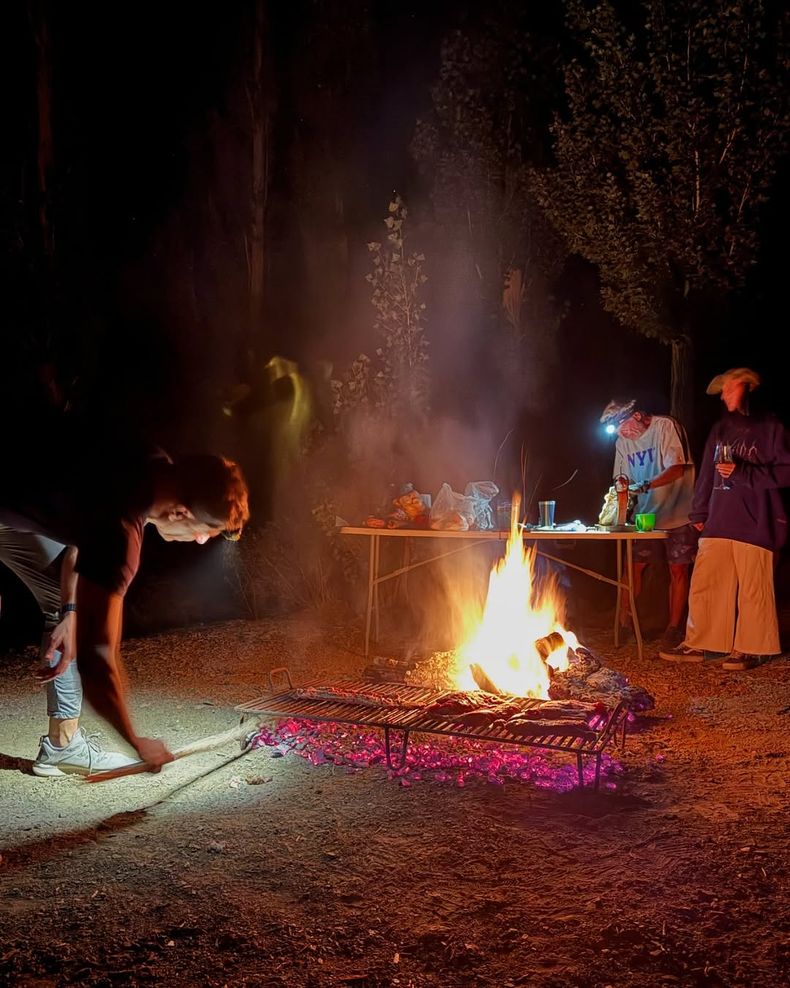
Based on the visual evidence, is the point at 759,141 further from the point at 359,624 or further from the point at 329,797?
the point at 329,797

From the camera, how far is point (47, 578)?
4.25 m

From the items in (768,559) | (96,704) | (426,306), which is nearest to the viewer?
(96,704)

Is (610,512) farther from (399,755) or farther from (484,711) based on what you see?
(399,755)

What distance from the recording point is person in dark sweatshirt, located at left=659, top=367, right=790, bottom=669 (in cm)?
651

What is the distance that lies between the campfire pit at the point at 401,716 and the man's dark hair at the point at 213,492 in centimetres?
161

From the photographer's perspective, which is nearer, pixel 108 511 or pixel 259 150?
pixel 108 511

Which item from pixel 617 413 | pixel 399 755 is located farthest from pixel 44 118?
pixel 399 755

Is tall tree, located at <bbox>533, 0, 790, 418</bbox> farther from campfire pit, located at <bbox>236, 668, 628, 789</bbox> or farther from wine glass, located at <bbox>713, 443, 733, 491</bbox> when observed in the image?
campfire pit, located at <bbox>236, 668, 628, 789</bbox>

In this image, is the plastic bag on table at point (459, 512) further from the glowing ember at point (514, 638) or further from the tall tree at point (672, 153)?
the tall tree at point (672, 153)

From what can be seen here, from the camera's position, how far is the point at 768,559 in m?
6.52

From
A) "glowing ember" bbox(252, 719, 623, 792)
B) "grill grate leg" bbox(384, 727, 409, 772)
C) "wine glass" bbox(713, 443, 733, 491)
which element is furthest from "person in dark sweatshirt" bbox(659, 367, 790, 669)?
"grill grate leg" bbox(384, 727, 409, 772)

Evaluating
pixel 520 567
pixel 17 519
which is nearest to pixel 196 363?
pixel 520 567

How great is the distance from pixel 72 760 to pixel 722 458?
5.30 m

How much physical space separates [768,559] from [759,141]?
5038 millimetres
